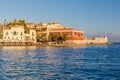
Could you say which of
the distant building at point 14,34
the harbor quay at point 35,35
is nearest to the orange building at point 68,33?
the harbor quay at point 35,35

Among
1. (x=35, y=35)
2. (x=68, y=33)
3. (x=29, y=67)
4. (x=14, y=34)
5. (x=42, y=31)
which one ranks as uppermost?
(x=42, y=31)

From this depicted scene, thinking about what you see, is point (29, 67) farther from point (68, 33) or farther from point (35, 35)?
point (68, 33)

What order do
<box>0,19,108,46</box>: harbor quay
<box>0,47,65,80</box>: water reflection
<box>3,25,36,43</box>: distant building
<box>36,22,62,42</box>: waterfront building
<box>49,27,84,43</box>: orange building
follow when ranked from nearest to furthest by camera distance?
<box>0,47,65,80</box>: water reflection → <box>3,25,36,43</box>: distant building → <box>0,19,108,46</box>: harbor quay → <box>49,27,84,43</box>: orange building → <box>36,22,62,42</box>: waterfront building

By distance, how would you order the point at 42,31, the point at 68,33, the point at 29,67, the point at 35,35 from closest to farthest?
the point at 29,67 → the point at 35,35 → the point at 68,33 → the point at 42,31

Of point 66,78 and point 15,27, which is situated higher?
point 15,27

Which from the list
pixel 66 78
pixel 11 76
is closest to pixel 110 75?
pixel 66 78

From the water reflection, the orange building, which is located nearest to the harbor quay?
the orange building

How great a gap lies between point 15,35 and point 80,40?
4120 centimetres

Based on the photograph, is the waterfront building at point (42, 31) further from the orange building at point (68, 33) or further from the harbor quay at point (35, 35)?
the orange building at point (68, 33)

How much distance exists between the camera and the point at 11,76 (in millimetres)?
27766

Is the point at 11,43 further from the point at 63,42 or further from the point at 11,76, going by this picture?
the point at 11,76

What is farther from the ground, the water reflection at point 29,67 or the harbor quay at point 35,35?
the harbor quay at point 35,35

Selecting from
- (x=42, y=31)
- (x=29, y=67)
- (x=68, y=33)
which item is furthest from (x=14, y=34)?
(x=29, y=67)

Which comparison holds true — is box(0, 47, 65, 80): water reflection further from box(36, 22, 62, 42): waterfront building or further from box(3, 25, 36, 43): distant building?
box(36, 22, 62, 42): waterfront building
